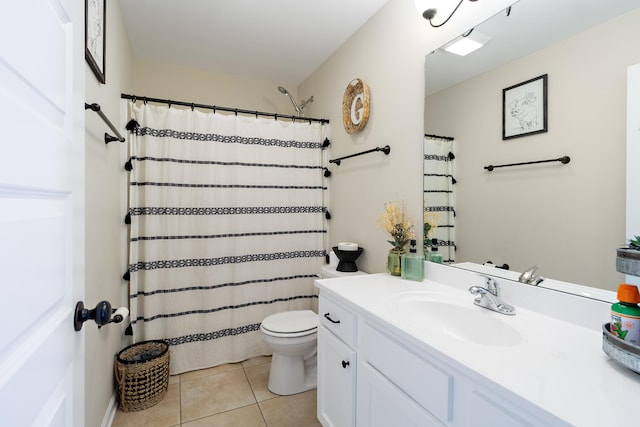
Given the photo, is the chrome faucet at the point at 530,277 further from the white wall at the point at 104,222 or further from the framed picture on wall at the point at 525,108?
the white wall at the point at 104,222

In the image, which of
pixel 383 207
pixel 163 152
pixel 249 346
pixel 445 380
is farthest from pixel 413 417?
pixel 163 152

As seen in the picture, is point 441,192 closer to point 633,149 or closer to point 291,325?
point 633,149

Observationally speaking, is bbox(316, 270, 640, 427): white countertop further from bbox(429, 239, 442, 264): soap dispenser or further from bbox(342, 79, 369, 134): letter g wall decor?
bbox(342, 79, 369, 134): letter g wall decor

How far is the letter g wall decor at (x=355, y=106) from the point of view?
210 centimetres

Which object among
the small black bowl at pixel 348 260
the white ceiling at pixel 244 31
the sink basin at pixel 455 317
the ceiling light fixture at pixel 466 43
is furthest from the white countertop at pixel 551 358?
the white ceiling at pixel 244 31

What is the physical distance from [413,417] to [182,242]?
1.84 metres

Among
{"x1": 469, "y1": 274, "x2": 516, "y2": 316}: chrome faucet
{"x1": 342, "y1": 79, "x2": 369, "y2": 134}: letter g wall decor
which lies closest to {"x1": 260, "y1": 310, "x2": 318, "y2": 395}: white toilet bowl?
{"x1": 469, "y1": 274, "x2": 516, "y2": 316}: chrome faucet

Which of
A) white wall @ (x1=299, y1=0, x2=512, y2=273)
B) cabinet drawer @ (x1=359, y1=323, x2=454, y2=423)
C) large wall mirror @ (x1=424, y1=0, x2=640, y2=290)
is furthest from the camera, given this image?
white wall @ (x1=299, y1=0, x2=512, y2=273)

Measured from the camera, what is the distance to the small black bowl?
2.17 metres

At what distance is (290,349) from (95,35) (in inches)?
74.9

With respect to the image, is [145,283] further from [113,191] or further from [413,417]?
[413,417]

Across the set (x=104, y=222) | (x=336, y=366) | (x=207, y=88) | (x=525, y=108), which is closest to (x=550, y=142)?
(x=525, y=108)

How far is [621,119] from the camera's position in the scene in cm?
95

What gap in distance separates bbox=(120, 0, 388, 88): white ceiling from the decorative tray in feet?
6.72
